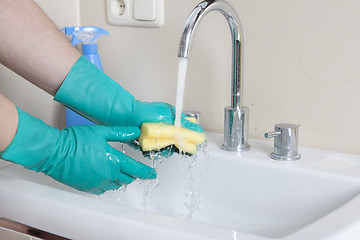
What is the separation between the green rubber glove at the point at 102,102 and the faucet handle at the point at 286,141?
153 millimetres

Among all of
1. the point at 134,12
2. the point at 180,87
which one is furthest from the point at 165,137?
the point at 134,12

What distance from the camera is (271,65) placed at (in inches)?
34.1

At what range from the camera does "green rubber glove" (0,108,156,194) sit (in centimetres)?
65

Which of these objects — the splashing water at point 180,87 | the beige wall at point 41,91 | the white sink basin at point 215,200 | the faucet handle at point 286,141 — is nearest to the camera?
the white sink basin at point 215,200

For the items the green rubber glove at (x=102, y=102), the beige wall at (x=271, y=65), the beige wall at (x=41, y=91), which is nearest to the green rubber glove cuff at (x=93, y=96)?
the green rubber glove at (x=102, y=102)

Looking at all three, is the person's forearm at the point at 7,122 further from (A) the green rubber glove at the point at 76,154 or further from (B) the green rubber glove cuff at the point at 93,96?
(B) the green rubber glove cuff at the point at 93,96

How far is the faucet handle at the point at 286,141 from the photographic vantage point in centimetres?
79

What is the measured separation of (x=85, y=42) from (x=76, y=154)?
38cm

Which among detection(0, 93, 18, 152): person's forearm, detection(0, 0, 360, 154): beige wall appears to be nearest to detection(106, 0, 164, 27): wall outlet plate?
detection(0, 0, 360, 154): beige wall

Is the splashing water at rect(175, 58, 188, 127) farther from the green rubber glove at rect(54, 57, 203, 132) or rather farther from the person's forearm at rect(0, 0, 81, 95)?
the person's forearm at rect(0, 0, 81, 95)

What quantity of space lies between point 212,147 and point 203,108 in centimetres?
12

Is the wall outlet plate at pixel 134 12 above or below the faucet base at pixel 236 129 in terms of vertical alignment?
above

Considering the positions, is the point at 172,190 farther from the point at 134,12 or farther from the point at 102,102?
the point at 134,12

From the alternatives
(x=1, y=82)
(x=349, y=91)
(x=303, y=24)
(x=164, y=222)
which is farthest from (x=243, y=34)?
(x=1, y=82)
